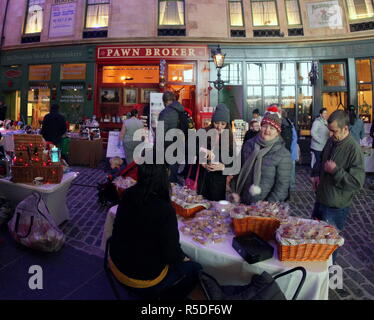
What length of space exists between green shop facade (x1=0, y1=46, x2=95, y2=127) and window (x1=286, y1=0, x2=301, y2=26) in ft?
31.4

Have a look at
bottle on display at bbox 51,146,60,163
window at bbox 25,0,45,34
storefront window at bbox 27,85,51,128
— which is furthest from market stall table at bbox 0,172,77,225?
window at bbox 25,0,45,34

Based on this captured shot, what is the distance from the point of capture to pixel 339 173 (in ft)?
11.0

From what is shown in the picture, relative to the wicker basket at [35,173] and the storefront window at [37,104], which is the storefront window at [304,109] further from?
the storefront window at [37,104]

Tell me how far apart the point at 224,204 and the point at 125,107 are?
11924 mm

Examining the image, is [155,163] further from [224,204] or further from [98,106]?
[98,106]

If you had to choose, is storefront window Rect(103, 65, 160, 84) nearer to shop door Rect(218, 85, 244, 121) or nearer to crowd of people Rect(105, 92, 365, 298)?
shop door Rect(218, 85, 244, 121)

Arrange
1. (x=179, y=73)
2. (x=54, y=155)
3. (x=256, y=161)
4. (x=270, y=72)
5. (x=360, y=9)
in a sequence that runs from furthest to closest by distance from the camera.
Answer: (x=179, y=73), (x=270, y=72), (x=360, y=9), (x=54, y=155), (x=256, y=161)

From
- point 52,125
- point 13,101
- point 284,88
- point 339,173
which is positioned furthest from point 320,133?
point 13,101

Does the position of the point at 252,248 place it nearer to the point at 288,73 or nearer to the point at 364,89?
the point at 288,73

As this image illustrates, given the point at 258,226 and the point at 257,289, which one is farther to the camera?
the point at 258,226

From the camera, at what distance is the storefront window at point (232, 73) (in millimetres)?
13539

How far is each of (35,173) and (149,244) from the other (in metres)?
3.62

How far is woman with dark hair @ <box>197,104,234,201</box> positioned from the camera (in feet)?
13.6
